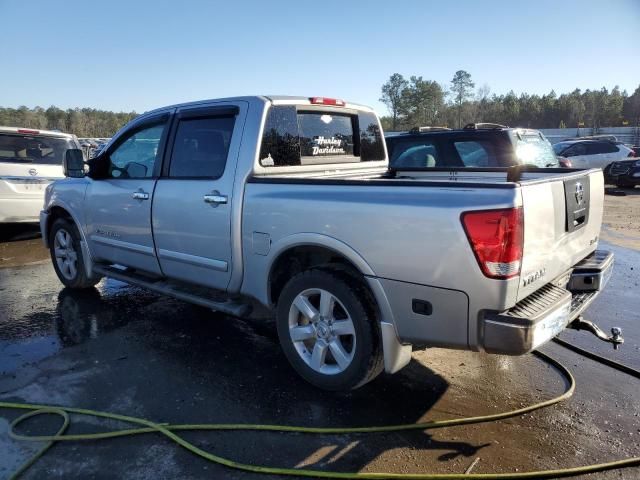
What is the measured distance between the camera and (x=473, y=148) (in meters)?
6.96

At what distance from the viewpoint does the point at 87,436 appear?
2904 mm

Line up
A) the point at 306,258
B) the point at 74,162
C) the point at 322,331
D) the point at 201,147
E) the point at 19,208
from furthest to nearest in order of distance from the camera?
1. the point at 19,208
2. the point at 74,162
3. the point at 201,147
4. the point at 306,258
5. the point at 322,331

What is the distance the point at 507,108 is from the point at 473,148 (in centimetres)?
Answer: 7221

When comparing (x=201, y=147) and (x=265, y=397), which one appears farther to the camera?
(x=201, y=147)

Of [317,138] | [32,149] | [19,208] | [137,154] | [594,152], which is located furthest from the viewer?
[594,152]

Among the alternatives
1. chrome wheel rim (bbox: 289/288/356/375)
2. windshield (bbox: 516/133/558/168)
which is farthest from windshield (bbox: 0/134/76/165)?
windshield (bbox: 516/133/558/168)

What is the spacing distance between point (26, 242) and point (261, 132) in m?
7.08

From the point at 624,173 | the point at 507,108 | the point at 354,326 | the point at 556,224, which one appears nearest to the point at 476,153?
the point at 556,224

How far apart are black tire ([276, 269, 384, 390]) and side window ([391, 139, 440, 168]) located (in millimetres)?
4217

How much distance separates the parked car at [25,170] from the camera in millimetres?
8141

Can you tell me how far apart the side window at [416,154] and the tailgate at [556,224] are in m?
3.60

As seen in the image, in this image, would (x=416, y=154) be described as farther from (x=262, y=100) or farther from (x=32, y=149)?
(x=32, y=149)

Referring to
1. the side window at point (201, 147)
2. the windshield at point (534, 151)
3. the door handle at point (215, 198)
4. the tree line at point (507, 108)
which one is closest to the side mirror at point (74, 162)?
the side window at point (201, 147)

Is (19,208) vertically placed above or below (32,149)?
below
